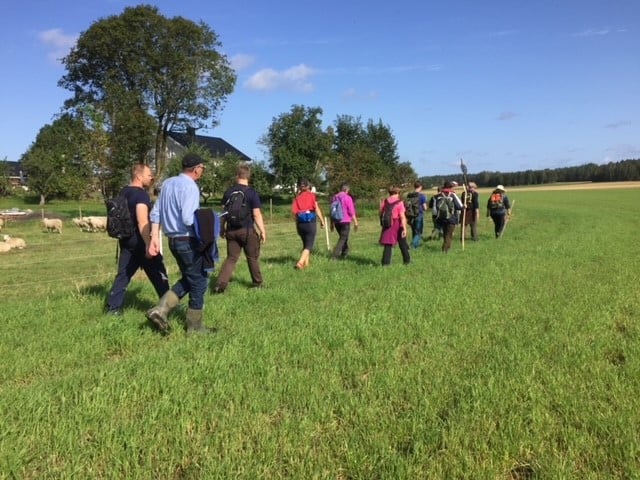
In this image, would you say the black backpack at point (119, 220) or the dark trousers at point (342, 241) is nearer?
the black backpack at point (119, 220)

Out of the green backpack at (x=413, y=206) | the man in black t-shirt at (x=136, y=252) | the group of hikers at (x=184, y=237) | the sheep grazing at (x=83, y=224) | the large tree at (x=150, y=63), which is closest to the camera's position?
the group of hikers at (x=184, y=237)

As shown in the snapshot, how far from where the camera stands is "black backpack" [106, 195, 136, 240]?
6562 mm

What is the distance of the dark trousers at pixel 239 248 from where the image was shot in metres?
8.45

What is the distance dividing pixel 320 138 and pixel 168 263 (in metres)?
48.6

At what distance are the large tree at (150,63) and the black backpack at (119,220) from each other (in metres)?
33.7

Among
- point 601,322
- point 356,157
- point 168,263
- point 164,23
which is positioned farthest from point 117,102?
point 601,322

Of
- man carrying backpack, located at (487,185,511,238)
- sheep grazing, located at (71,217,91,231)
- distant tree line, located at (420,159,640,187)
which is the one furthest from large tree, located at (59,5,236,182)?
distant tree line, located at (420,159,640,187)

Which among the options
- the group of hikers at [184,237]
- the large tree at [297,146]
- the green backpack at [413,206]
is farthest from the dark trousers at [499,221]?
the large tree at [297,146]

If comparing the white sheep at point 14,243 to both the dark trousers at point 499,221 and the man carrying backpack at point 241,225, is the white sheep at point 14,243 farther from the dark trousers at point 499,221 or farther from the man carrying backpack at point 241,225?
the dark trousers at point 499,221

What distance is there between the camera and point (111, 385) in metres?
4.06

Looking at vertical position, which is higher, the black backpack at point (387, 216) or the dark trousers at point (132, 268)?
the black backpack at point (387, 216)

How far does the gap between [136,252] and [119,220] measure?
1.60 feet

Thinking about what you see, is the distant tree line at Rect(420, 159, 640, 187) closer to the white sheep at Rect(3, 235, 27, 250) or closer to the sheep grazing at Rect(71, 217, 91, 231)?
the sheep grazing at Rect(71, 217, 91, 231)

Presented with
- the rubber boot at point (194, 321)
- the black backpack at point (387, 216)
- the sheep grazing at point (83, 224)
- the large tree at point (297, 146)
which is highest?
the large tree at point (297, 146)
